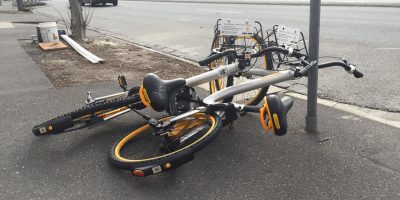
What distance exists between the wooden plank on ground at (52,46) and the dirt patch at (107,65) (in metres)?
0.12

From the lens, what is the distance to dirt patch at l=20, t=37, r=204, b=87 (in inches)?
266

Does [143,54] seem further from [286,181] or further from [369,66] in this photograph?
[286,181]

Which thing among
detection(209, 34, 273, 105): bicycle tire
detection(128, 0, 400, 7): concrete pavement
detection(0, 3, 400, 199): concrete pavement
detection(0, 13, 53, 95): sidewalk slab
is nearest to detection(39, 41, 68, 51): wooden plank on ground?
detection(0, 13, 53, 95): sidewalk slab

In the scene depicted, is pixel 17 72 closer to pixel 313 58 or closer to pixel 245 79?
pixel 245 79

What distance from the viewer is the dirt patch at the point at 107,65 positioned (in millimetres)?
6754

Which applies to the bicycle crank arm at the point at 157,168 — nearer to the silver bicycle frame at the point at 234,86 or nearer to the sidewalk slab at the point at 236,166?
the sidewalk slab at the point at 236,166

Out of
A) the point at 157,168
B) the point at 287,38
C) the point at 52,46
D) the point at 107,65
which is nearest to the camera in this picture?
the point at 157,168

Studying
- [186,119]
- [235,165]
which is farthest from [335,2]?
[235,165]

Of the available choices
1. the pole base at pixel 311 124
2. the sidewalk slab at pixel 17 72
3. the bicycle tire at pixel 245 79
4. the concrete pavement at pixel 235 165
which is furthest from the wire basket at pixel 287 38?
the sidewalk slab at pixel 17 72

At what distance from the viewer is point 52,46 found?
31.7 ft

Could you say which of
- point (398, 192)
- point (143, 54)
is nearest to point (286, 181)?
point (398, 192)

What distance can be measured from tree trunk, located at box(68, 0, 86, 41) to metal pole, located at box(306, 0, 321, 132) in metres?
8.17

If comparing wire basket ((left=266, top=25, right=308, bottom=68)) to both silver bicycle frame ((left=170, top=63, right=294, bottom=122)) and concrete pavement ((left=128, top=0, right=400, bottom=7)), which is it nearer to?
silver bicycle frame ((left=170, top=63, right=294, bottom=122))

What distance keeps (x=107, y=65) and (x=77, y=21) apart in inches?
150
